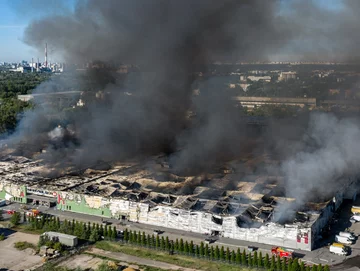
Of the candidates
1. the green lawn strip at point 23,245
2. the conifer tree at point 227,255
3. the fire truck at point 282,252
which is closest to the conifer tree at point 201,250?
the conifer tree at point 227,255

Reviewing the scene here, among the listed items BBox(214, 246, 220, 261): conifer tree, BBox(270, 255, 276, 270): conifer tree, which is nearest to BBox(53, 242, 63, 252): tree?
BBox(214, 246, 220, 261): conifer tree

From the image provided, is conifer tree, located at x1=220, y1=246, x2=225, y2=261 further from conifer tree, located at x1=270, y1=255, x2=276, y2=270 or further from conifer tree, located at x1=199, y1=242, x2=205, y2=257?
conifer tree, located at x1=270, y1=255, x2=276, y2=270

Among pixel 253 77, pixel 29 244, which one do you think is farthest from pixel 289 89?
pixel 29 244

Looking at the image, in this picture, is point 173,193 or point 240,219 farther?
point 173,193

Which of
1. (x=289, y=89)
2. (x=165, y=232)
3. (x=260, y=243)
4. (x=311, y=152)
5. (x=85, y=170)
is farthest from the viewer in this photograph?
(x=289, y=89)

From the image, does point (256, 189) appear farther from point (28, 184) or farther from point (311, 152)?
point (28, 184)

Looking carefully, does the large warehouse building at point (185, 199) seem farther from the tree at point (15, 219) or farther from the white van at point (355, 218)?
the tree at point (15, 219)
